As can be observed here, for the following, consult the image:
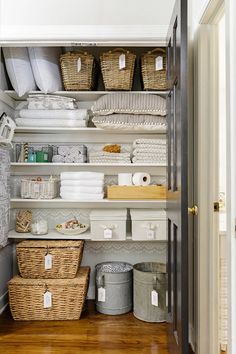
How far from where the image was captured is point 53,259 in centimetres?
296

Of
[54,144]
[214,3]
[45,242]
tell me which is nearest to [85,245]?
[45,242]

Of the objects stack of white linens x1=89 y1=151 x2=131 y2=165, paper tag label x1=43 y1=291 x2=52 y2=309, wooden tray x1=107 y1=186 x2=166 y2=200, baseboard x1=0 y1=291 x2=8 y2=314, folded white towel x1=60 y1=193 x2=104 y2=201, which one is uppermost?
stack of white linens x1=89 y1=151 x2=131 y2=165

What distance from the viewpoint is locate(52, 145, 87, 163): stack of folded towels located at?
319cm

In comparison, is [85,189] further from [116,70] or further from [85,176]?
[116,70]

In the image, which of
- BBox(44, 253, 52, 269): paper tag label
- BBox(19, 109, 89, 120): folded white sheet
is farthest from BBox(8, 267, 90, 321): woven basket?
BBox(19, 109, 89, 120): folded white sheet

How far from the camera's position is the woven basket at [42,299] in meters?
2.89

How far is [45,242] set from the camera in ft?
9.98

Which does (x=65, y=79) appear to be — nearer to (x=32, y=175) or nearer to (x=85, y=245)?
(x=32, y=175)

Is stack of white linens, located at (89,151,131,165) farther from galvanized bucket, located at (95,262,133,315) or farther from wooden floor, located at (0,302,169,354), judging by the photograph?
wooden floor, located at (0,302,169,354)

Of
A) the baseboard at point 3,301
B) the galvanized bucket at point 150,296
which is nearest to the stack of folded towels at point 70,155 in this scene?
the galvanized bucket at point 150,296

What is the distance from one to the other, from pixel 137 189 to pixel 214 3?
158cm

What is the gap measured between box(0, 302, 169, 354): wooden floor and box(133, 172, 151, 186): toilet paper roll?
3.63 feet

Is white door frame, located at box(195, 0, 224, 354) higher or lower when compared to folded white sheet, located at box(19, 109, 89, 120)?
lower

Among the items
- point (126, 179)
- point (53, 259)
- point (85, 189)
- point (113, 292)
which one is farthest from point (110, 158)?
point (113, 292)
